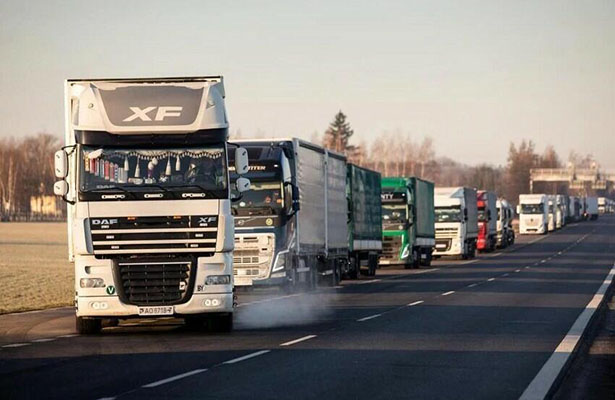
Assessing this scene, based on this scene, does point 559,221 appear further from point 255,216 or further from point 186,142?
point 186,142

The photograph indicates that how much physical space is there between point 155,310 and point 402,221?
3342 centimetres

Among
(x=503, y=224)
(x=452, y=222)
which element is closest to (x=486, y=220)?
(x=503, y=224)

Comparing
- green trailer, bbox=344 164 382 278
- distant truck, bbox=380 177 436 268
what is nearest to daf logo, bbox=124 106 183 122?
green trailer, bbox=344 164 382 278

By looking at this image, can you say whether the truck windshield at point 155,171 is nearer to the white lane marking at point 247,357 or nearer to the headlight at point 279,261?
the white lane marking at point 247,357

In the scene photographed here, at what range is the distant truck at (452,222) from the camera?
212ft

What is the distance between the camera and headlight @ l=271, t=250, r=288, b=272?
30844 millimetres

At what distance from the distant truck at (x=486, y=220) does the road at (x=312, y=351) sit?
43665 millimetres

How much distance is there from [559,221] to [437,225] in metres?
69.5

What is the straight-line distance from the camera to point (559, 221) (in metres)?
131

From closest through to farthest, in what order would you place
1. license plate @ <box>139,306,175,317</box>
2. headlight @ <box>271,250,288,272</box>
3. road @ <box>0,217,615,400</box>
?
1. road @ <box>0,217,615,400</box>
2. license plate @ <box>139,306,175,317</box>
3. headlight @ <box>271,250,288,272</box>

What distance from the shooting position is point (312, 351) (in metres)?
17.1

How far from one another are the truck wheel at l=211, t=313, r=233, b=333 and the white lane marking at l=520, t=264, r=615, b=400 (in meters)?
5.55

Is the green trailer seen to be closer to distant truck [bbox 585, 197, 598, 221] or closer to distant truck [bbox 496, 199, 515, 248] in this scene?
distant truck [bbox 496, 199, 515, 248]

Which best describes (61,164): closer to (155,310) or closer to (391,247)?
(155,310)
